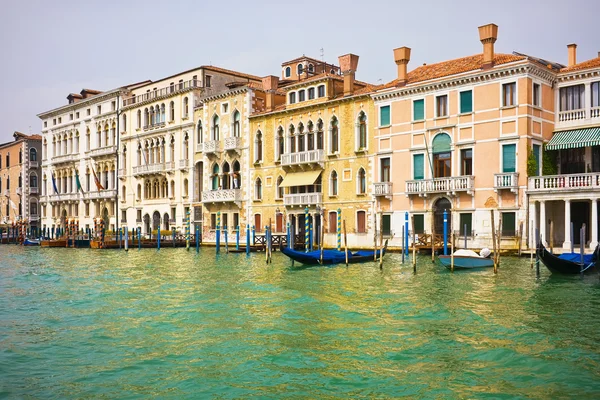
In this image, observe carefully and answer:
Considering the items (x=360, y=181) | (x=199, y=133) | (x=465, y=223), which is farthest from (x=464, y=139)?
(x=199, y=133)

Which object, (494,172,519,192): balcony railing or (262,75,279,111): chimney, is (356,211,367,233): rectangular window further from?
(262,75,279,111): chimney

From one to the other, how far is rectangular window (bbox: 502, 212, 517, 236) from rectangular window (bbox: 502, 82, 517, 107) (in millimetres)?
3419

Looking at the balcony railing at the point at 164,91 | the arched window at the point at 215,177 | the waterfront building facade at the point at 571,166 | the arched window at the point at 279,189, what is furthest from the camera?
the balcony railing at the point at 164,91

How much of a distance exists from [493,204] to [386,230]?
172 inches

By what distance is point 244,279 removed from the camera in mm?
15641

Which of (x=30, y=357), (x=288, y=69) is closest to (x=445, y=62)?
(x=288, y=69)

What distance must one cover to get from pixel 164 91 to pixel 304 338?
27676 millimetres

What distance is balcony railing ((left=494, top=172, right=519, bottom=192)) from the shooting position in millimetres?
20047

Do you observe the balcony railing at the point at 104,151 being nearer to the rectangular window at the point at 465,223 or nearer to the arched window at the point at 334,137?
the arched window at the point at 334,137

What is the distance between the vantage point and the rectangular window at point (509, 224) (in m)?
20.2

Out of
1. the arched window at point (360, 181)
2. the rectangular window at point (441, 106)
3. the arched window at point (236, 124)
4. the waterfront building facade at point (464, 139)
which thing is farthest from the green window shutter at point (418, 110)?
the arched window at point (236, 124)

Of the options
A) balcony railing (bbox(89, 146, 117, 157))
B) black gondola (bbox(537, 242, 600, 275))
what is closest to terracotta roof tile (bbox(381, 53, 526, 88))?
black gondola (bbox(537, 242, 600, 275))

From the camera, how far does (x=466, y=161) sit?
21.6 metres

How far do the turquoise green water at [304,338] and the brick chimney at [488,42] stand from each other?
840 centimetres
